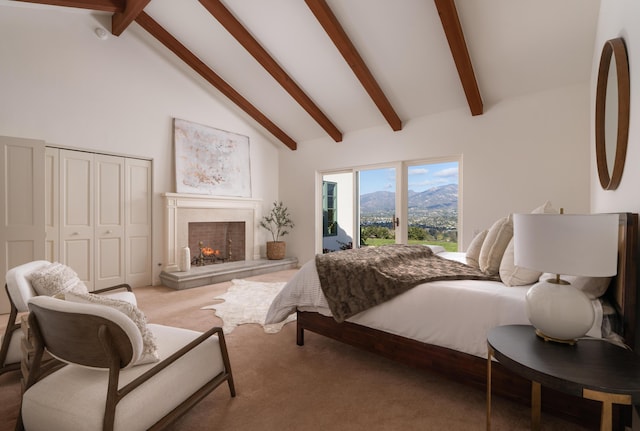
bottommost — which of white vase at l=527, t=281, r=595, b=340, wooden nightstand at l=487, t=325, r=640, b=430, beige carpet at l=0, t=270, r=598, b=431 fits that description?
beige carpet at l=0, t=270, r=598, b=431

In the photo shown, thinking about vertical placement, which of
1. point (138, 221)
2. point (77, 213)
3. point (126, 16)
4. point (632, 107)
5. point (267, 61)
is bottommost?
point (138, 221)

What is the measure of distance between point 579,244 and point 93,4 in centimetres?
539

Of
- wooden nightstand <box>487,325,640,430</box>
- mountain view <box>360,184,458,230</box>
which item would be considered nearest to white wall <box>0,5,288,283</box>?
mountain view <box>360,184,458,230</box>

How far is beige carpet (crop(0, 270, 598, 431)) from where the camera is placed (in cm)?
167

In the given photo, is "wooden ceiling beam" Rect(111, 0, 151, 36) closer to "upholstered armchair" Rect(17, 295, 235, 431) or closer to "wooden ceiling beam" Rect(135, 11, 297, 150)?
"wooden ceiling beam" Rect(135, 11, 297, 150)

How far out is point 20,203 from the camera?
3488 mm

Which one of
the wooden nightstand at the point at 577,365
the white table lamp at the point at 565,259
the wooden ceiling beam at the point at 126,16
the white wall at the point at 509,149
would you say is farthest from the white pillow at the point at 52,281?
the white wall at the point at 509,149

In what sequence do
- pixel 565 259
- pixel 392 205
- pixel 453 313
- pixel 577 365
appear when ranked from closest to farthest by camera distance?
1. pixel 577 365
2. pixel 565 259
3. pixel 453 313
4. pixel 392 205

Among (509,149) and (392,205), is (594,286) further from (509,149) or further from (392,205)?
(392,205)

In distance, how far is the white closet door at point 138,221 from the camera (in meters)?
4.69

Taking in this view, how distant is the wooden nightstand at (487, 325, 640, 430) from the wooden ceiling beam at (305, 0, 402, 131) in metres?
3.51

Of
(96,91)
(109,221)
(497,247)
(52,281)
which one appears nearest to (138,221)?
(109,221)

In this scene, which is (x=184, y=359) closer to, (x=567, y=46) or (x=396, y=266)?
(x=396, y=266)

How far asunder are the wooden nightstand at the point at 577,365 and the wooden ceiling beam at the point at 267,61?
14.5 ft
